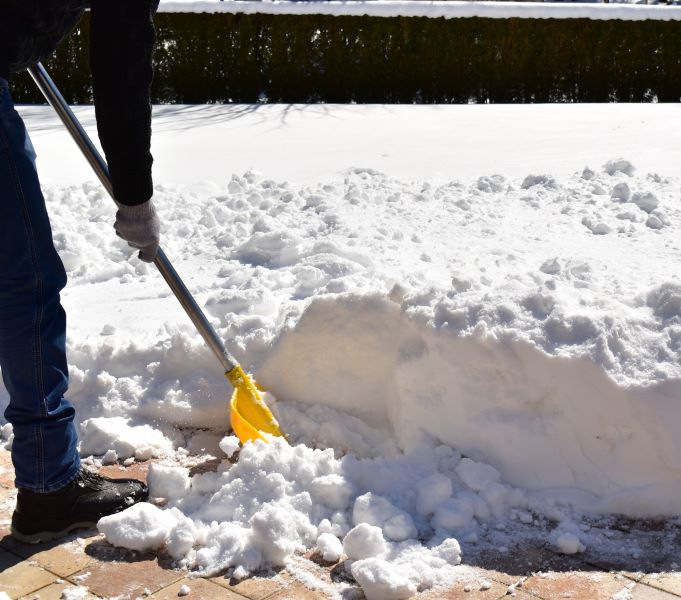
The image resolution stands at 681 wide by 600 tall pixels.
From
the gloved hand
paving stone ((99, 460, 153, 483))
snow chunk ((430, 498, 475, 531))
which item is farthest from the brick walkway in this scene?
the gloved hand

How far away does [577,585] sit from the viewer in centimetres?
238

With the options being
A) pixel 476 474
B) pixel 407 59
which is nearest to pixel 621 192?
pixel 476 474

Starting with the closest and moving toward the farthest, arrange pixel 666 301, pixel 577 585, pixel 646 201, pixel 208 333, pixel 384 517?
pixel 577 585 < pixel 384 517 < pixel 666 301 < pixel 208 333 < pixel 646 201

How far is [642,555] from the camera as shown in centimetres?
253

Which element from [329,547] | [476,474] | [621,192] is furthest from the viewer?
[621,192]

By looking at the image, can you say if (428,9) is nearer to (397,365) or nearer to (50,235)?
(397,365)

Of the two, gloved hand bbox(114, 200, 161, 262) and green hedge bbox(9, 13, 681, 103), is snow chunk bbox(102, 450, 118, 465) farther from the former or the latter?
green hedge bbox(9, 13, 681, 103)

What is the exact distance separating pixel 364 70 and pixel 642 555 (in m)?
8.07

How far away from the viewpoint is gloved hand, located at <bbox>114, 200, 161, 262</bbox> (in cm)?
257

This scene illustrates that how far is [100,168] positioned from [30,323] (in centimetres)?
61

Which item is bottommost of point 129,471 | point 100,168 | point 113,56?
point 129,471

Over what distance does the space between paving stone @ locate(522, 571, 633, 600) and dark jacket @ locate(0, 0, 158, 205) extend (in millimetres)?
1465

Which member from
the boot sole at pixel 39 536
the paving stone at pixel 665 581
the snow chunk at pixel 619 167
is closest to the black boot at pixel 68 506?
the boot sole at pixel 39 536

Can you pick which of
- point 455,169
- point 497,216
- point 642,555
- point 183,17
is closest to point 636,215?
point 497,216
